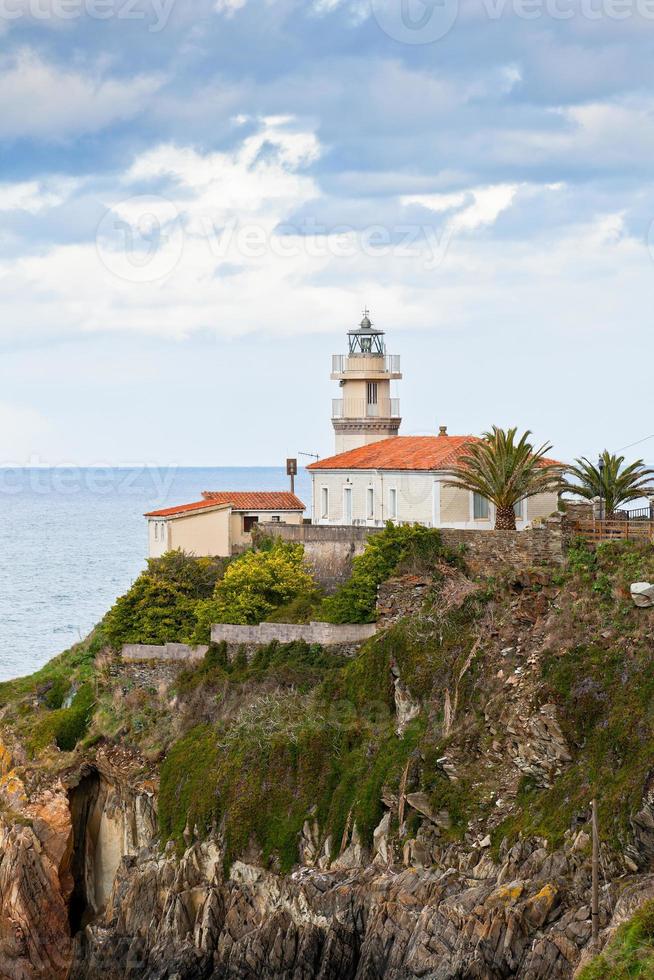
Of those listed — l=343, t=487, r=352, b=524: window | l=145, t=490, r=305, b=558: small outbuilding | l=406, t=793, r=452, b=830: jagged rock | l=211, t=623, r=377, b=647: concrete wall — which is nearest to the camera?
l=406, t=793, r=452, b=830: jagged rock

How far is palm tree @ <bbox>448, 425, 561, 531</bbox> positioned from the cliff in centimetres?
309

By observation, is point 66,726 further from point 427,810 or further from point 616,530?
Answer: point 616,530

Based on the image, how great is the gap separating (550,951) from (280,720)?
12.4 m

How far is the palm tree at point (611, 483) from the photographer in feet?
149

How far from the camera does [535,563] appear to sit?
42.1 meters

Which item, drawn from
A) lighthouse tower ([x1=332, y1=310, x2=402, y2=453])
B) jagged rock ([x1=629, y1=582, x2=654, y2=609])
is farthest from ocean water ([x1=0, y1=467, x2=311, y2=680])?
jagged rock ([x1=629, y1=582, x2=654, y2=609])

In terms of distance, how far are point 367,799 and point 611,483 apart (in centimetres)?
1266

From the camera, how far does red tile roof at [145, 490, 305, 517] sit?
173 ft

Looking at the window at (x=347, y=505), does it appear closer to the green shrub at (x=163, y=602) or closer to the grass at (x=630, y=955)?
the green shrub at (x=163, y=602)

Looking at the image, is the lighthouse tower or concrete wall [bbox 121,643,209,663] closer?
concrete wall [bbox 121,643,209,663]

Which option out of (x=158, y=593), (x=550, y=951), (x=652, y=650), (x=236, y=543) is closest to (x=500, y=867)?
(x=550, y=951)

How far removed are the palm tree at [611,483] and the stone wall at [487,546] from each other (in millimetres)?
2019

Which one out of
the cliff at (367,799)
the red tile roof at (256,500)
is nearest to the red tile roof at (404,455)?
the red tile roof at (256,500)

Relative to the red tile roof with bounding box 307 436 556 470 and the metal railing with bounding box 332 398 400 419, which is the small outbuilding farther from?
the metal railing with bounding box 332 398 400 419
